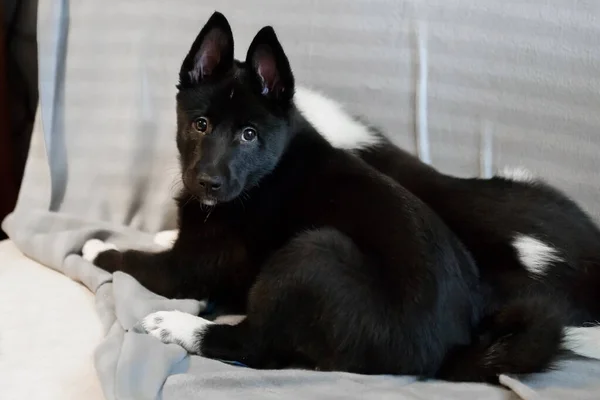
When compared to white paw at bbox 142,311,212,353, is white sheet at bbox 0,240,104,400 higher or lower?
lower

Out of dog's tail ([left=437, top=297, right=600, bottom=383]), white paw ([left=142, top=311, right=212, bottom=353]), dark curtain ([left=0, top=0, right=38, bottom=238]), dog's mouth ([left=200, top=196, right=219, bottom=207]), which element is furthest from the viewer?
dark curtain ([left=0, top=0, right=38, bottom=238])

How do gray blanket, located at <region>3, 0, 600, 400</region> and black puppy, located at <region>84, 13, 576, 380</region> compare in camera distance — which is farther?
gray blanket, located at <region>3, 0, 600, 400</region>

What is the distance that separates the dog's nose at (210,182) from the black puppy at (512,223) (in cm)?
46

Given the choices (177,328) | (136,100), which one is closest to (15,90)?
(136,100)

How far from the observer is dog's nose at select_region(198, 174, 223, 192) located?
1554 millimetres

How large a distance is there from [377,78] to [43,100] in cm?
108

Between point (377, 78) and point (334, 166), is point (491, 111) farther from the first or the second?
point (334, 166)

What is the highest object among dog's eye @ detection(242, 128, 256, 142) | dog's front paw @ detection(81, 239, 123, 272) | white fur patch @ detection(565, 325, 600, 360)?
dog's eye @ detection(242, 128, 256, 142)

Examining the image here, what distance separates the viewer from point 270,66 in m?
1.66

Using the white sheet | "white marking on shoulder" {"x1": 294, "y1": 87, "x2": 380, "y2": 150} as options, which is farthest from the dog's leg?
"white marking on shoulder" {"x1": 294, "y1": 87, "x2": 380, "y2": 150}

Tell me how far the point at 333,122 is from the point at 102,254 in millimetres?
760

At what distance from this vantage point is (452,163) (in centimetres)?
206

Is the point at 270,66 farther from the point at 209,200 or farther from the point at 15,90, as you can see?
the point at 15,90

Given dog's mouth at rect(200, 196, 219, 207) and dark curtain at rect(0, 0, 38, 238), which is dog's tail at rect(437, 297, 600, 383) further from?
dark curtain at rect(0, 0, 38, 238)
